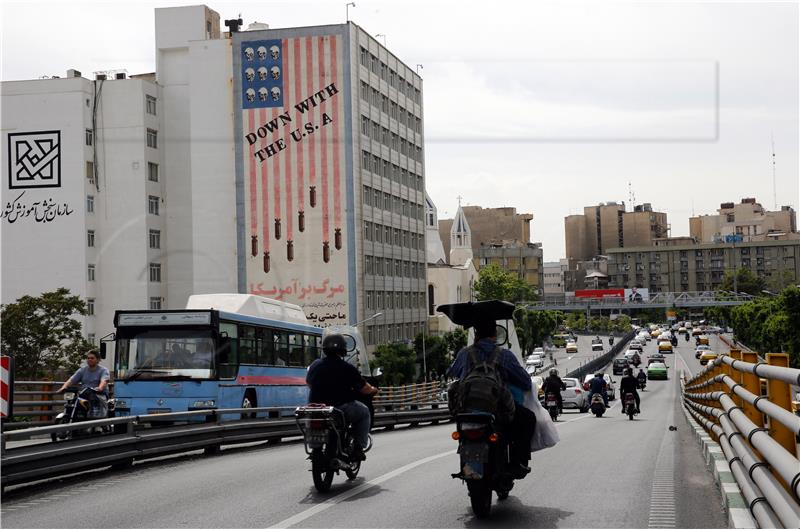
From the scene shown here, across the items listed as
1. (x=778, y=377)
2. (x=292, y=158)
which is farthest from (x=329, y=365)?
(x=292, y=158)

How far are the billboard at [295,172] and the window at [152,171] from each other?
6.61 metres

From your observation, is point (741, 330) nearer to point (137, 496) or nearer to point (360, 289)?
point (360, 289)

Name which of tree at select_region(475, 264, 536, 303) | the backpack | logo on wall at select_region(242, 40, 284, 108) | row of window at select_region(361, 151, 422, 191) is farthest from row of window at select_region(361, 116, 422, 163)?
the backpack

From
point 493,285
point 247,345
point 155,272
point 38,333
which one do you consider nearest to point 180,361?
point 247,345

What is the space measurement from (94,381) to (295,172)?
215 feet

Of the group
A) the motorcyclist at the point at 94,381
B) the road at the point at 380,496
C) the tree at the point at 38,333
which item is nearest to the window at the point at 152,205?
the tree at the point at 38,333

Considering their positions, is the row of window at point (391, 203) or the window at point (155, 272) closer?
the window at point (155, 272)

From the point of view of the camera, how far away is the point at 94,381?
62.8 ft

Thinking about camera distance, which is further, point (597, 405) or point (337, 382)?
point (597, 405)

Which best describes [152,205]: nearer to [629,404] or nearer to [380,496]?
[629,404]

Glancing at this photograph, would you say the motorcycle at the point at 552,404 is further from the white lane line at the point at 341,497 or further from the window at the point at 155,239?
the window at the point at 155,239

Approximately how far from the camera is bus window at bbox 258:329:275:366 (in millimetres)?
28094

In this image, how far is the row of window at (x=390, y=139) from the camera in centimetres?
8769

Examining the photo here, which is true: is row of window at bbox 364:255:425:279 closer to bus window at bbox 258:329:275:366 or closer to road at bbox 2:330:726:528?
bus window at bbox 258:329:275:366
